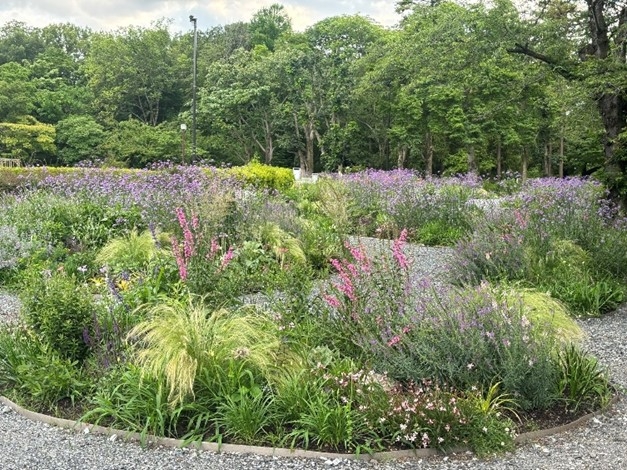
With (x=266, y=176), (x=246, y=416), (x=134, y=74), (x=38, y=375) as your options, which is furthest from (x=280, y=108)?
(x=246, y=416)

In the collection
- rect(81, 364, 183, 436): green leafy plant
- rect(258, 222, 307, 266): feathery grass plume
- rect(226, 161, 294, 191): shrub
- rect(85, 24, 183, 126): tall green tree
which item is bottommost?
rect(81, 364, 183, 436): green leafy plant

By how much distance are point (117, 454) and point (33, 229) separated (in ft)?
17.1

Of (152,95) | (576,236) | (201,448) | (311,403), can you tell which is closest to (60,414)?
(201,448)

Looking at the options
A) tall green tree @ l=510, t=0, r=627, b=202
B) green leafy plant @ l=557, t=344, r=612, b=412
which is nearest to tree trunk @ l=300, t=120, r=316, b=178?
tall green tree @ l=510, t=0, r=627, b=202

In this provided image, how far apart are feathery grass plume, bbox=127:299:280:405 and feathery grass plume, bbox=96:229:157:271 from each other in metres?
2.50

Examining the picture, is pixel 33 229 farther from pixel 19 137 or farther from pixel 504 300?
pixel 19 137

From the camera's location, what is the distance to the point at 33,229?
707 cm

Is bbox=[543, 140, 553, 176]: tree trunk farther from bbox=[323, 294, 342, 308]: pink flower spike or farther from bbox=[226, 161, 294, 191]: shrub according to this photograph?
bbox=[323, 294, 342, 308]: pink flower spike

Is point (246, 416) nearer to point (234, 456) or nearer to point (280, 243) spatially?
point (234, 456)

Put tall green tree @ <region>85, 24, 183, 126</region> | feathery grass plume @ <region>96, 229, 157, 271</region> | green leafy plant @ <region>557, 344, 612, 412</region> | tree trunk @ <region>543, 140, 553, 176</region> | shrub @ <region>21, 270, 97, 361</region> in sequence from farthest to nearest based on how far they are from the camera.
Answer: tall green tree @ <region>85, 24, 183, 126</region> → tree trunk @ <region>543, 140, 553, 176</region> → feathery grass plume @ <region>96, 229, 157, 271</region> → shrub @ <region>21, 270, 97, 361</region> → green leafy plant @ <region>557, 344, 612, 412</region>

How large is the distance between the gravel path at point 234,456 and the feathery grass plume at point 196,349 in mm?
323

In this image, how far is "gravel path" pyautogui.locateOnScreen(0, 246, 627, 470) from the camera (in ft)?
8.38

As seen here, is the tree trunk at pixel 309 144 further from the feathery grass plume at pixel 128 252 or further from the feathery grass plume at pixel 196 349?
the feathery grass plume at pixel 196 349

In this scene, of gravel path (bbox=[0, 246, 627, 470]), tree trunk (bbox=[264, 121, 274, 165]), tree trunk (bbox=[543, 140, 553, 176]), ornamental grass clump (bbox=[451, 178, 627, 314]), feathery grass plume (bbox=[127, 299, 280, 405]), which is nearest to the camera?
gravel path (bbox=[0, 246, 627, 470])
